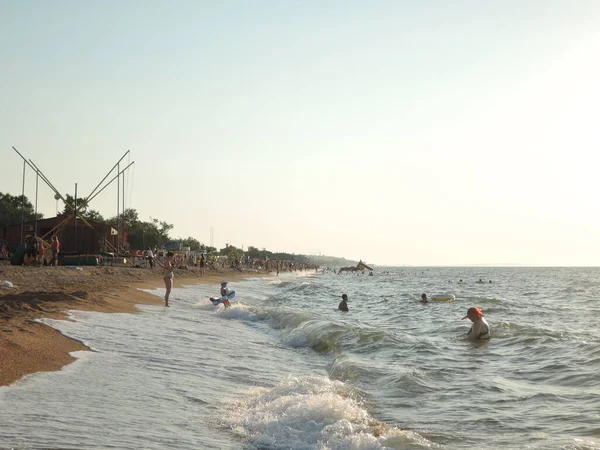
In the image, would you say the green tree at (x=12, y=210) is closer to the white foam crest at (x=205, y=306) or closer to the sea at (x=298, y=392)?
the white foam crest at (x=205, y=306)

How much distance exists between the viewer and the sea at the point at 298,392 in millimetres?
6332

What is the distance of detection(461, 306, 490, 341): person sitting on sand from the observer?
664 inches

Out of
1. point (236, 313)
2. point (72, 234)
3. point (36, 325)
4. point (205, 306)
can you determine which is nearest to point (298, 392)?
Answer: point (36, 325)

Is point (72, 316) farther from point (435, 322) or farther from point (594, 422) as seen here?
point (435, 322)

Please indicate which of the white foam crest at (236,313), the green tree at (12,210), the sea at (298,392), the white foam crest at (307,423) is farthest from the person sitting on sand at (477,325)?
the green tree at (12,210)

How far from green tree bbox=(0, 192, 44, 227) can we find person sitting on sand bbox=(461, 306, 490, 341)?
7938 cm

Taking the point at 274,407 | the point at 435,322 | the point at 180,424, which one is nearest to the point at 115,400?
the point at 180,424

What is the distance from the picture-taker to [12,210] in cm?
8738

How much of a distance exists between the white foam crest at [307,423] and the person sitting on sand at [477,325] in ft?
29.8

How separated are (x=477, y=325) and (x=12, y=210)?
8477cm

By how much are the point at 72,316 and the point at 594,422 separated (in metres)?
10.8

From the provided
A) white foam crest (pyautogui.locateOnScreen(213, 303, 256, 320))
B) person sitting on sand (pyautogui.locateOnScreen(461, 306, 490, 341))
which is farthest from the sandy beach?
person sitting on sand (pyautogui.locateOnScreen(461, 306, 490, 341))

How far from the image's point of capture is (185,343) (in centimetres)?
1281

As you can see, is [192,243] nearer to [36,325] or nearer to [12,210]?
[12,210]
